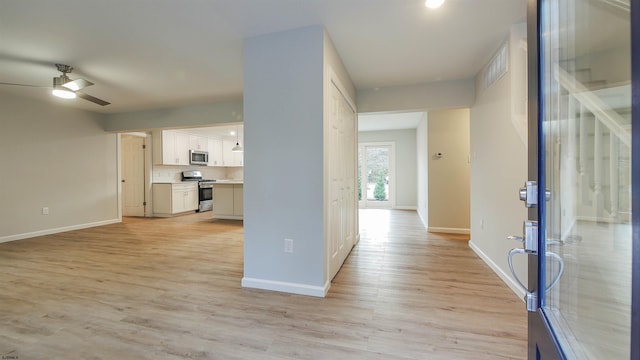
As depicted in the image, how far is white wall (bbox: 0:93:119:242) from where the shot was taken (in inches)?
162

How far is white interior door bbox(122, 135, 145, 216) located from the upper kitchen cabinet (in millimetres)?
427

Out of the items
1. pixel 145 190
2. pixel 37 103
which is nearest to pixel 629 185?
pixel 37 103

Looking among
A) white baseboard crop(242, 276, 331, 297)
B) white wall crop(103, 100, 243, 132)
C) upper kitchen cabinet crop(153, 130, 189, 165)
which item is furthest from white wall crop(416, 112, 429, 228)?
upper kitchen cabinet crop(153, 130, 189, 165)

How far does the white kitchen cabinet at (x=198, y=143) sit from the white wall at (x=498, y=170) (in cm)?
673

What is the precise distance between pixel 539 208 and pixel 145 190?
7.61 m

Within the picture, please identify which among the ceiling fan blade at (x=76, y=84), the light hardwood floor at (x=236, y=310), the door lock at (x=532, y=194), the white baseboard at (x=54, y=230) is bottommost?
the light hardwood floor at (x=236, y=310)

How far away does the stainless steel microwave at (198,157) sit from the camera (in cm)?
714

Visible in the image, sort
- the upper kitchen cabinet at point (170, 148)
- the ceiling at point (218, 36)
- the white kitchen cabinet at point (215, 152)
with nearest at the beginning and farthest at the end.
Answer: the ceiling at point (218, 36)
the upper kitchen cabinet at point (170, 148)
the white kitchen cabinet at point (215, 152)

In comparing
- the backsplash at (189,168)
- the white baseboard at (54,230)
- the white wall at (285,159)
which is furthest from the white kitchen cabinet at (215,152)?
the white wall at (285,159)

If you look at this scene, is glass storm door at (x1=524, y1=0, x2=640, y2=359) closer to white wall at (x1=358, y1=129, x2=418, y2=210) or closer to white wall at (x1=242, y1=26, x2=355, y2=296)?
white wall at (x1=242, y1=26, x2=355, y2=296)

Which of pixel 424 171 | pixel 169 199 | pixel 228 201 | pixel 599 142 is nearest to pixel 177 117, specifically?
pixel 228 201

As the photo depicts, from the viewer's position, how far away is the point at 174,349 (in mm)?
1563

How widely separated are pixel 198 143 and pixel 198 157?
418 millimetres

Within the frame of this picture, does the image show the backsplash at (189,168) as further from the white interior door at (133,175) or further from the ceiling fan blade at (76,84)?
the ceiling fan blade at (76,84)
